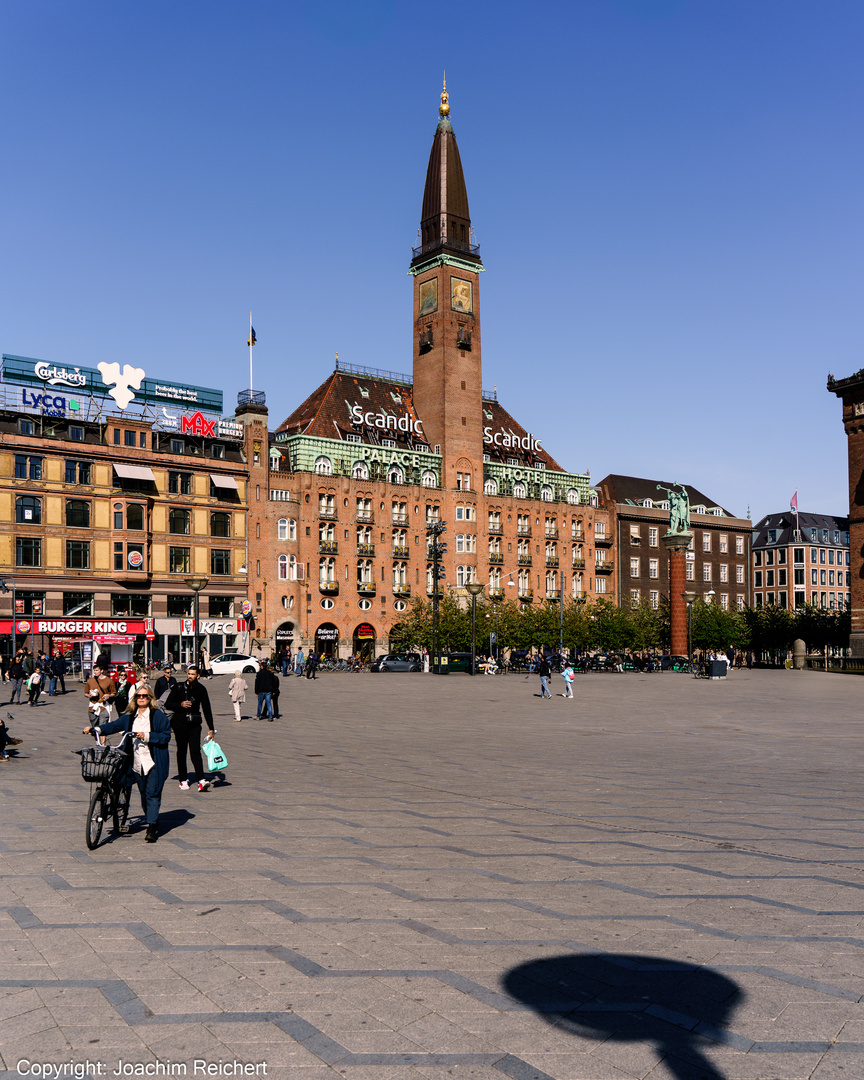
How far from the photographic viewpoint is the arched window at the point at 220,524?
69688 mm

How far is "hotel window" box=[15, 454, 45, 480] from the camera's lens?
198 feet

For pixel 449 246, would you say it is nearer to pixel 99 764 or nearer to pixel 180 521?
pixel 180 521

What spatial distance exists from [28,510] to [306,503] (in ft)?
70.8

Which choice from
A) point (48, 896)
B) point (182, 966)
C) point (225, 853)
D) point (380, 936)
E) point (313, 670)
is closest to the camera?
point (182, 966)

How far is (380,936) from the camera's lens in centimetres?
769

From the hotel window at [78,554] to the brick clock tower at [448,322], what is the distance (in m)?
32.8

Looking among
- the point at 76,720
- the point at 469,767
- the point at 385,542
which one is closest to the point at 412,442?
the point at 385,542

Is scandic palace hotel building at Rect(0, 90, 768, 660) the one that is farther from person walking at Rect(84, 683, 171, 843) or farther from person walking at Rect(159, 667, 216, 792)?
person walking at Rect(84, 683, 171, 843)

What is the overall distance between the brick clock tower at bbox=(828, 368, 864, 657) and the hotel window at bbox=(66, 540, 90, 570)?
179 ft

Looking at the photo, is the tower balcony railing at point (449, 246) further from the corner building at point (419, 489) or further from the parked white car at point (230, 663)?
the parked white car at point (230, 663)

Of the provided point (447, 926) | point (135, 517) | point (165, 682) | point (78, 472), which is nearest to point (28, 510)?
point (78, 472)

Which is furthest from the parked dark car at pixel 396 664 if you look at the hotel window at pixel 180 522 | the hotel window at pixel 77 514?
the hotel window at pixel 77 514

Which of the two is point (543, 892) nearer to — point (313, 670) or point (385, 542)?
point (313, 670)

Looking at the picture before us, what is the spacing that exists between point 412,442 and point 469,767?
223 feet
